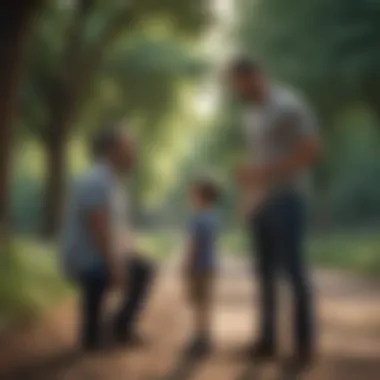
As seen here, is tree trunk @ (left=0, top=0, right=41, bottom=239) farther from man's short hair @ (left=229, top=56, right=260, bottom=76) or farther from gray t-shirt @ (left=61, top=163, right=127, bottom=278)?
man's short hair @ (left=229, top=56, right=260, bottom=76)

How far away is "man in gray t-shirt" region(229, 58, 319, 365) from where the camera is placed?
89 cm

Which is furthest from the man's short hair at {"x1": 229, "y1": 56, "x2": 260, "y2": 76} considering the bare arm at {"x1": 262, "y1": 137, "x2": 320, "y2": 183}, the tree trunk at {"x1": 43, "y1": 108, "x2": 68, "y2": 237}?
the tree trunk at {"x1": 43, "y1": 108, "x2": 68, "y2": 237}

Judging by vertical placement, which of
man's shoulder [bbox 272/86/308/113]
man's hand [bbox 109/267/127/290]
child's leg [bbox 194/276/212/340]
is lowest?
child's leg [bbox 194/276/212/340]

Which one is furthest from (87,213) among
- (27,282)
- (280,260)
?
(280,260)

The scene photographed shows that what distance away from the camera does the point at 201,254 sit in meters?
0.91

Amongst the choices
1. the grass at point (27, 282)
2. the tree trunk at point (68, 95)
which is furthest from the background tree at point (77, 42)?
the grass at point (27, 282)

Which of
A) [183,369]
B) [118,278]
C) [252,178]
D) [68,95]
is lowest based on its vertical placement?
[183,369]

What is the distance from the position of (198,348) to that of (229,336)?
37 mm

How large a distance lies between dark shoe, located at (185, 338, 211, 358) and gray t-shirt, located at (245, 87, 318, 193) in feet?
0.60

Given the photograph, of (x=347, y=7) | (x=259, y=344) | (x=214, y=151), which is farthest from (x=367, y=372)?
(x=347, y=7)

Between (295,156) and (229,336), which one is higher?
(295,156)

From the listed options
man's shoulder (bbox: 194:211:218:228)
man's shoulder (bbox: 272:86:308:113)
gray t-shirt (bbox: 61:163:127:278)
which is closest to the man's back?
gray t-shirt (bbox: 61:163:127:278)

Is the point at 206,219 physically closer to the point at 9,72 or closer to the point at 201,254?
the point at 201,254

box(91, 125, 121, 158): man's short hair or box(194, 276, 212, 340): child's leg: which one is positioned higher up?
box(91, 125, 121, 158): man's short hair
